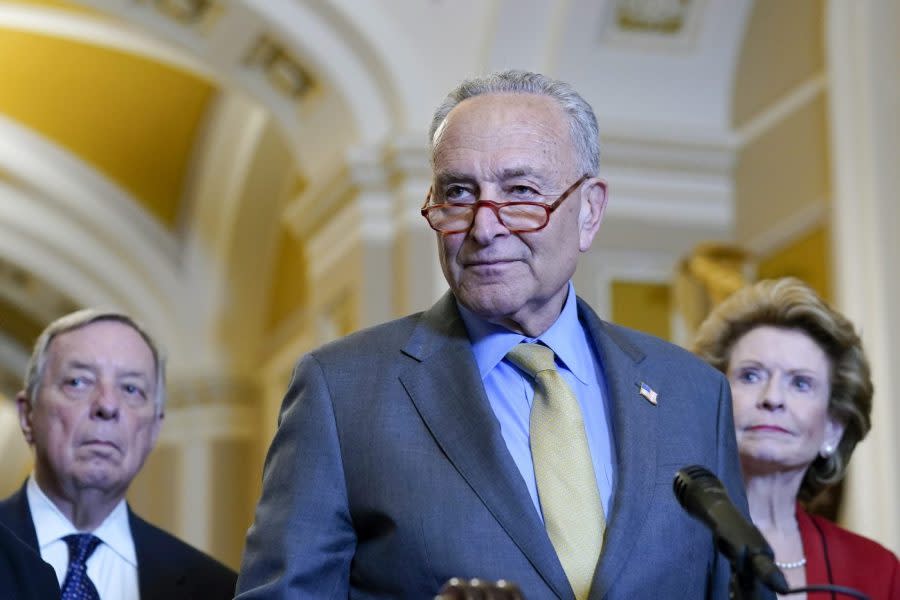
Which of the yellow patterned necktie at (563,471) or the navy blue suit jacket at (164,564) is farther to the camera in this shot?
the navy blue suit jacket at (164,564)

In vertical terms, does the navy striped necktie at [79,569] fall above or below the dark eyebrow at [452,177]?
below

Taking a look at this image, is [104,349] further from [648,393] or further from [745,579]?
[745,579]

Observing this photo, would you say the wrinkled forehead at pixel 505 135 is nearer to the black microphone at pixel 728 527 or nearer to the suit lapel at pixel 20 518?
the black microphone at pixel 728 527

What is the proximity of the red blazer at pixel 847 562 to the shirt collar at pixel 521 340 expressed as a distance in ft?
4.01

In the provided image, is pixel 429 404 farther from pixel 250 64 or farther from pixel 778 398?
pixel 250 64

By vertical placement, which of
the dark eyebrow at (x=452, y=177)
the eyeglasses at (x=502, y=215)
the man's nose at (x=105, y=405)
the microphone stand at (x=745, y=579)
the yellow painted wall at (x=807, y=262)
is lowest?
the microphone stand at (x=745, y=579)

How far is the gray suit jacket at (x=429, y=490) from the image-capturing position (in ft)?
8.52

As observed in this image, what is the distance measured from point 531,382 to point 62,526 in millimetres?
1557

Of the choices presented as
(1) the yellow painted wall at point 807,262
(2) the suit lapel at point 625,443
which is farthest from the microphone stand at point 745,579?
(1) the yellow painted wall at point 807,262

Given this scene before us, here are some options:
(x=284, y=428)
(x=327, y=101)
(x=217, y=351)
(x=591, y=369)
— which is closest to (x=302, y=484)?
(x=284, y=428)

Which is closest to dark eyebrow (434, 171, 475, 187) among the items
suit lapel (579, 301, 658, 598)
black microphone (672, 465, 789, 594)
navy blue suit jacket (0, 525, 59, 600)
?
suit lapel (579, 301, 658, 598)

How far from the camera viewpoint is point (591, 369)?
2918mm

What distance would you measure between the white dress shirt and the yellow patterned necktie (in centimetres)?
147

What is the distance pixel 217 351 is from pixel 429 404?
1160 centimetres
